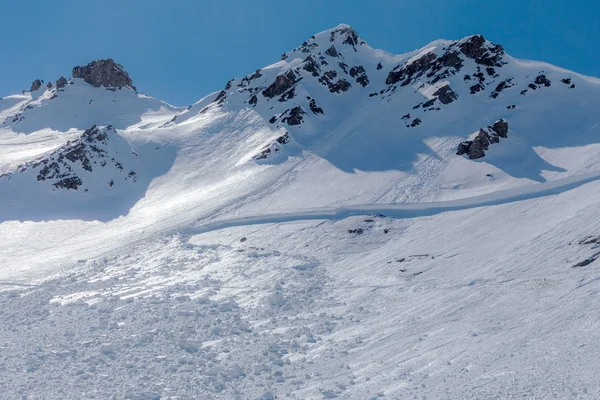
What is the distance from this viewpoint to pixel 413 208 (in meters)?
33.0

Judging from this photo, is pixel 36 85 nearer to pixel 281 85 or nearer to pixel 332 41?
pixel 332 41

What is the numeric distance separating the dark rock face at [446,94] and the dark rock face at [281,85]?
25.8 meters

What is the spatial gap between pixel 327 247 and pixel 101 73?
3996 inches

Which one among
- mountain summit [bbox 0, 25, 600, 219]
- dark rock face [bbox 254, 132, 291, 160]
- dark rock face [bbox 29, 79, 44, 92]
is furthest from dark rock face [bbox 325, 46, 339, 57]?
dark rock face [bbox 29, 79, 44, 92]

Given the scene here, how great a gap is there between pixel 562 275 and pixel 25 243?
39.8 meters

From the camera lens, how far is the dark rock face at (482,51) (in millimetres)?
68812

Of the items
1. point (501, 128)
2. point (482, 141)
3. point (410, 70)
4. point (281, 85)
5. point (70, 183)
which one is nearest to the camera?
point (482, 141)

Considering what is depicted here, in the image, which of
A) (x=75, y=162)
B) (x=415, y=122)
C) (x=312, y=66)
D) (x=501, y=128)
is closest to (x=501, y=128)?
(x=501, y=128)

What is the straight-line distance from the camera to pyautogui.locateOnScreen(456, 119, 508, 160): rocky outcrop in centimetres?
4369

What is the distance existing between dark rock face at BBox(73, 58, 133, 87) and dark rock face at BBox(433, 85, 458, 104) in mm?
80575

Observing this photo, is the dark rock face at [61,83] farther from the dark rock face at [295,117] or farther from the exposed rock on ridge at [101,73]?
the dark rock face at [295,117]

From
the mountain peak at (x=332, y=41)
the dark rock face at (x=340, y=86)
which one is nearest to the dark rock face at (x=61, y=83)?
the mountain peak at (x=332, y=41)

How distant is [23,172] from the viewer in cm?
5675

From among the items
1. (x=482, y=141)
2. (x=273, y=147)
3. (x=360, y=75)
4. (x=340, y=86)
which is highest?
(x=360, y=75)
